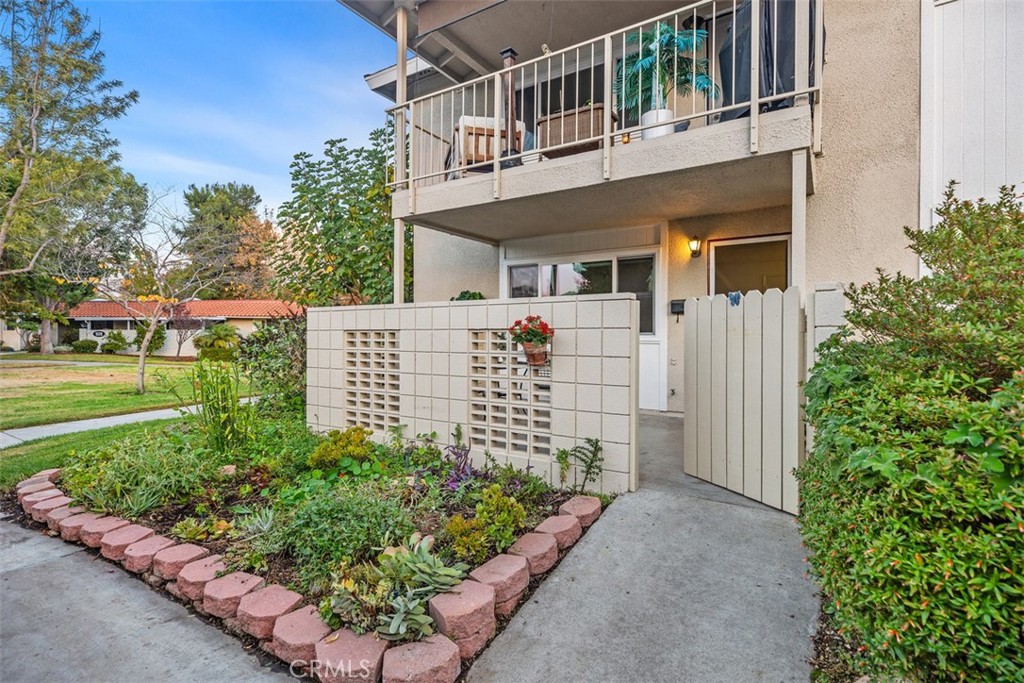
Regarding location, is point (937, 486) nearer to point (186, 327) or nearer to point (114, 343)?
point (186, 327)

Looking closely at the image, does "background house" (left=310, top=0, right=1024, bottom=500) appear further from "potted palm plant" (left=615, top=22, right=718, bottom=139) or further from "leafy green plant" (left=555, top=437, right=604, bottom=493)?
"leafy green plant" (left=555, top=437, right=604, bottom=493)

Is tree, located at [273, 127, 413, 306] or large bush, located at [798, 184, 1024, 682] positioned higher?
tree, located at [273, 127, 413, 306]

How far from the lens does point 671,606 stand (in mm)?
2430

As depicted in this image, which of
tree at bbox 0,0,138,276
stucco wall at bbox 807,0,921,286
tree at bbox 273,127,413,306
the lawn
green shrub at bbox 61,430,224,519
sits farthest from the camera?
tree at bbox 0,0,138,276

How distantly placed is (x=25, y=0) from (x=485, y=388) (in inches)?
622

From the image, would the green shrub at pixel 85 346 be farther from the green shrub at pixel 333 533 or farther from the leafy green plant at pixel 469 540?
the leafy green plant at pixel 469 540

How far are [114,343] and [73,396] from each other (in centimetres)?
2154

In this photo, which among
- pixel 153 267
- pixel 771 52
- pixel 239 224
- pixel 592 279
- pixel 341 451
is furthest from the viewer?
pixel 239 224

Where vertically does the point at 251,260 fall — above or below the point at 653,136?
above

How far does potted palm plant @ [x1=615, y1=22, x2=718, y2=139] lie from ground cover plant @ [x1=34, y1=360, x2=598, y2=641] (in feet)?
12.7

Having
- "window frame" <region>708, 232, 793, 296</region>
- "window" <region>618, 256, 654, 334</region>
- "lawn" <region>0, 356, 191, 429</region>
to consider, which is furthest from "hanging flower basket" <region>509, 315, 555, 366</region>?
"lawn" <region>0, 356, 191, 429</region>

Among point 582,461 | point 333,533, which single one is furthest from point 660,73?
point 333,533

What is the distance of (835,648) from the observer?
210 centimetres

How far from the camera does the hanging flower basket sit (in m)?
3.88
